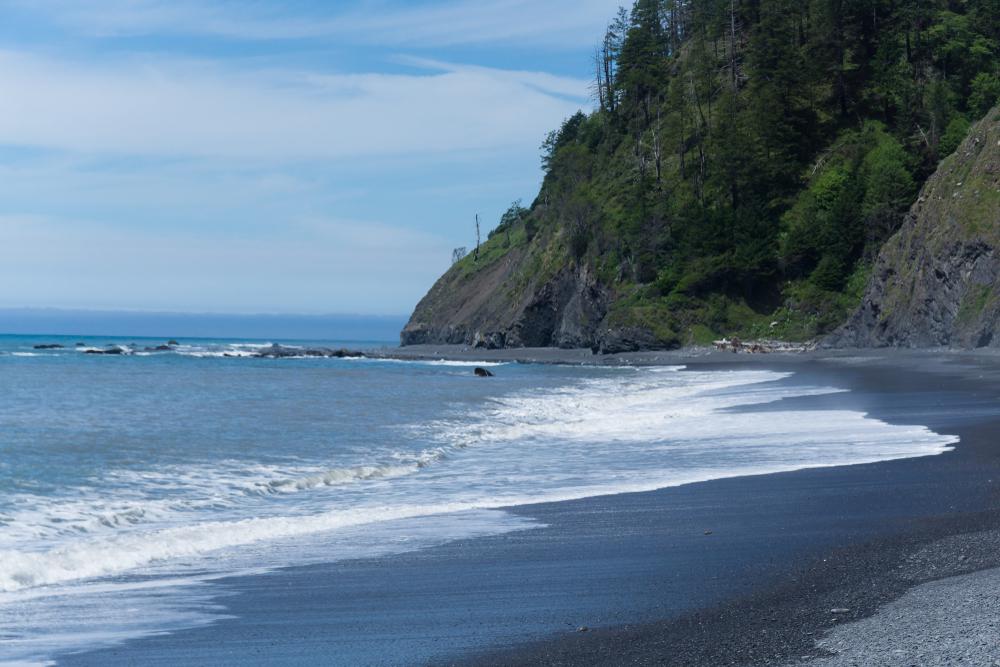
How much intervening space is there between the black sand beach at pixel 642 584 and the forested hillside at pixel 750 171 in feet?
149

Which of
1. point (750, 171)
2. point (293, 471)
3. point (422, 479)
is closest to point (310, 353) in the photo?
point (750, 171)

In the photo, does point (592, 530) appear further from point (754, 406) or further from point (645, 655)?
point (754, 406)

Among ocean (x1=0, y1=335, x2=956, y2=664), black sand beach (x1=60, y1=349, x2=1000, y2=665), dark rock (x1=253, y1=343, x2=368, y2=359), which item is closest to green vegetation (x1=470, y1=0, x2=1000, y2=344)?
dark rock (x1=253, y1=343, x2=368, y2=359)

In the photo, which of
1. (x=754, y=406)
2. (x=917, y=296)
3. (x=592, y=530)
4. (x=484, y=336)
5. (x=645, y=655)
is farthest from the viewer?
(x=484, y=336)

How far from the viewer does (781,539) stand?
731 centimetres

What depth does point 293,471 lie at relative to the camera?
12977mm

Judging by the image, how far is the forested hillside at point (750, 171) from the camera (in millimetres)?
54406

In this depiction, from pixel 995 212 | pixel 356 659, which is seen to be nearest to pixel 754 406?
pixel 356 659

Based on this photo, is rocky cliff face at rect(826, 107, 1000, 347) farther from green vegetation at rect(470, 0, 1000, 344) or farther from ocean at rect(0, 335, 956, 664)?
ocean at rect(0, 335, 956, 664)

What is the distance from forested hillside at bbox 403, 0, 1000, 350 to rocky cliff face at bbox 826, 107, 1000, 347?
7975mm

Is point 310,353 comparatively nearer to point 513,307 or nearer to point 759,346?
point 513,307

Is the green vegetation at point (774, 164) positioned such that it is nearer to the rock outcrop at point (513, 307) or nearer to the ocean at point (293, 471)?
the rock outcrop at point (513, 307)

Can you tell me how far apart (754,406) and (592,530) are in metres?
13.4

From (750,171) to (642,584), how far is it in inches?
2303
